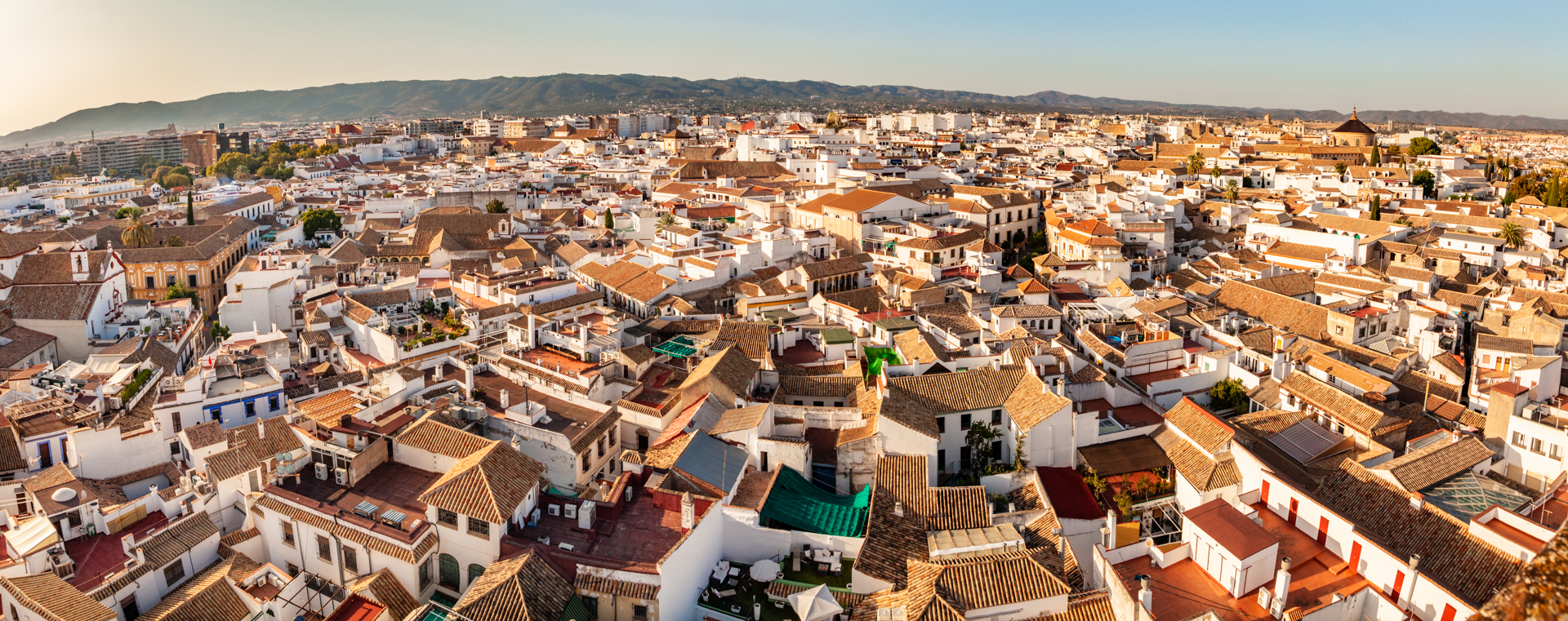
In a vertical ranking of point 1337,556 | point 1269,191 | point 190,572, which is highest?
point 1269,191

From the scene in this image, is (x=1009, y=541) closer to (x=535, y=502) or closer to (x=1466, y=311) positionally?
(x=535, y=502)

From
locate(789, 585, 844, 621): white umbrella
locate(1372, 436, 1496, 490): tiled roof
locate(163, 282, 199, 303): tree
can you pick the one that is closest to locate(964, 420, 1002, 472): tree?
locate(789, 585, 844, 621): white umbrella

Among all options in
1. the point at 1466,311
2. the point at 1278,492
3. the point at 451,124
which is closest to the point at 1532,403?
the point at 1278,492

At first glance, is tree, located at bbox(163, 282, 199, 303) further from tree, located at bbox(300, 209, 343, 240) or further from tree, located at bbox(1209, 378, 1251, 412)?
tree, located at bbox(1209, 378, 1251, 412)

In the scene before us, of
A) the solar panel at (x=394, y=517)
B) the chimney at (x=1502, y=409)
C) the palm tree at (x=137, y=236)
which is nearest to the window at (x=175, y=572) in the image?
the solar panel at (x=394, y=517)

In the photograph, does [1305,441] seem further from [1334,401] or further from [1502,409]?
[1502,409]

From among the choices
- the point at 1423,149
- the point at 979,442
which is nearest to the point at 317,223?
the point at 979,442
